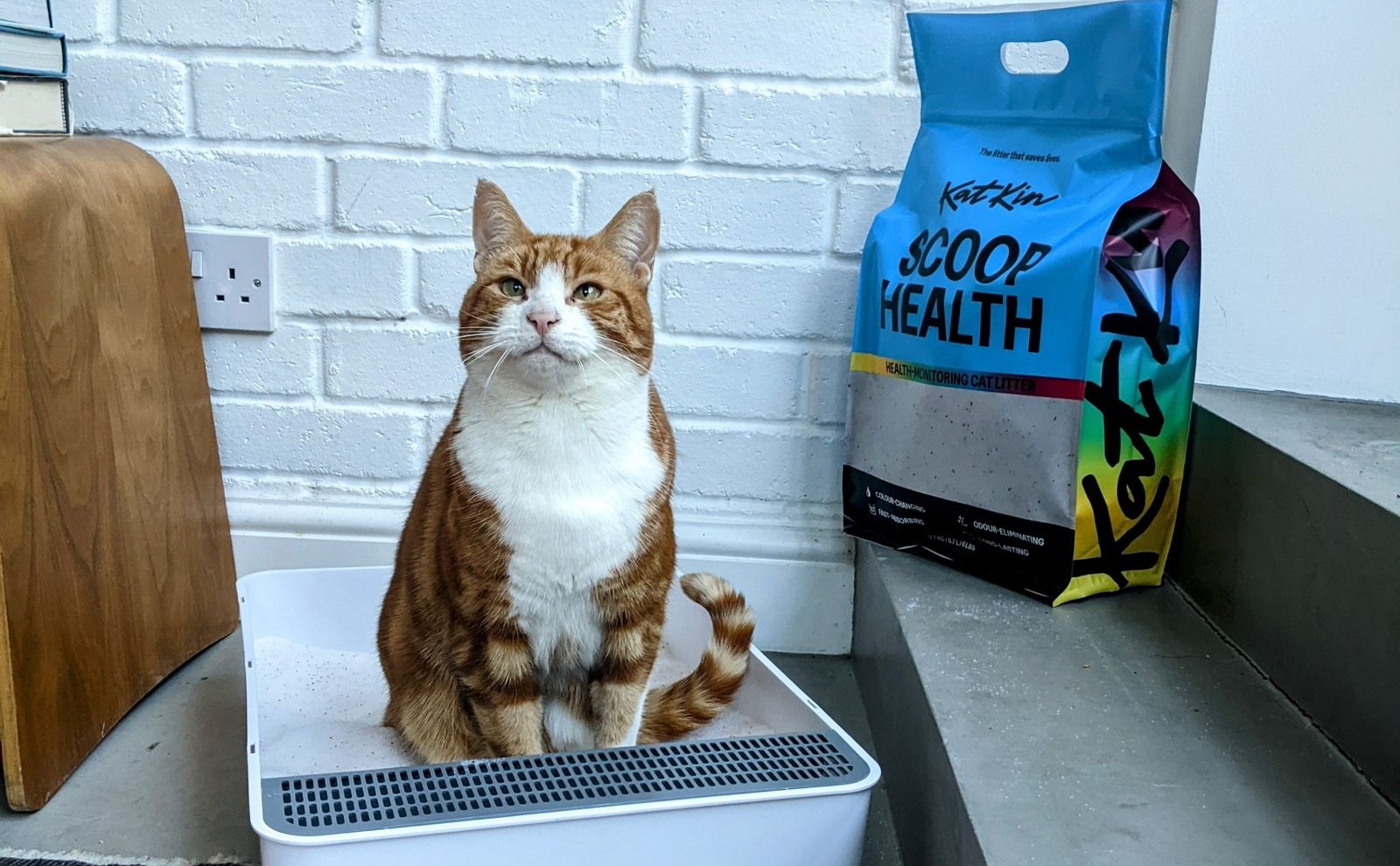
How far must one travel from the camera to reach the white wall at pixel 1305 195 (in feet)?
3.41

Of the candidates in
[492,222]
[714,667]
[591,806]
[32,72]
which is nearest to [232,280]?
[32,72]

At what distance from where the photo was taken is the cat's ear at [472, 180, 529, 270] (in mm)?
922

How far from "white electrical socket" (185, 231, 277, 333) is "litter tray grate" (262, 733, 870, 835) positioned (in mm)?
693

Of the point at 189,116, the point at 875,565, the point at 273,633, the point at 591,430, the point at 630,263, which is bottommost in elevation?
the point at 273,633

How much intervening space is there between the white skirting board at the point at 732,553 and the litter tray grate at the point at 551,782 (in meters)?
Result: 0.48

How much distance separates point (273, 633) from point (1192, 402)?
0.99 meters

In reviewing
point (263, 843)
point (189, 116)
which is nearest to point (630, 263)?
point (263, 843)

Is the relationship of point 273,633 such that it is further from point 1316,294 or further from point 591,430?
point 1316,294

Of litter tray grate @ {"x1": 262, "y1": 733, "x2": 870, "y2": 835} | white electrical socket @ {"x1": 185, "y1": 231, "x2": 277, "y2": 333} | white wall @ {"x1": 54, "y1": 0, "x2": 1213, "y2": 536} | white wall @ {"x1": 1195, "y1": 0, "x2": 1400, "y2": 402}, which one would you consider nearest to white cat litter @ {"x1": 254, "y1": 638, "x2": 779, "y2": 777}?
litter tray grate @ {"x1": 262, "y1": 733, "x2": 870, "y2": 835}

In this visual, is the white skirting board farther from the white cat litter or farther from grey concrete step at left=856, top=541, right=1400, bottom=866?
grey concrete step at left=856, top=541, right=1400, bottom=866

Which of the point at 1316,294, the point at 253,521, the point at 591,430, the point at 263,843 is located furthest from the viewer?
the point at 253,521

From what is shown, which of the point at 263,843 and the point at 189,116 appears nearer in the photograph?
the point at 263,843

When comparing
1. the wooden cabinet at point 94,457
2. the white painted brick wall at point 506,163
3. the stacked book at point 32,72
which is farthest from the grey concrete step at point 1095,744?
the stacked book at point 32,72

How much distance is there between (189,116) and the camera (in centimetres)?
126
